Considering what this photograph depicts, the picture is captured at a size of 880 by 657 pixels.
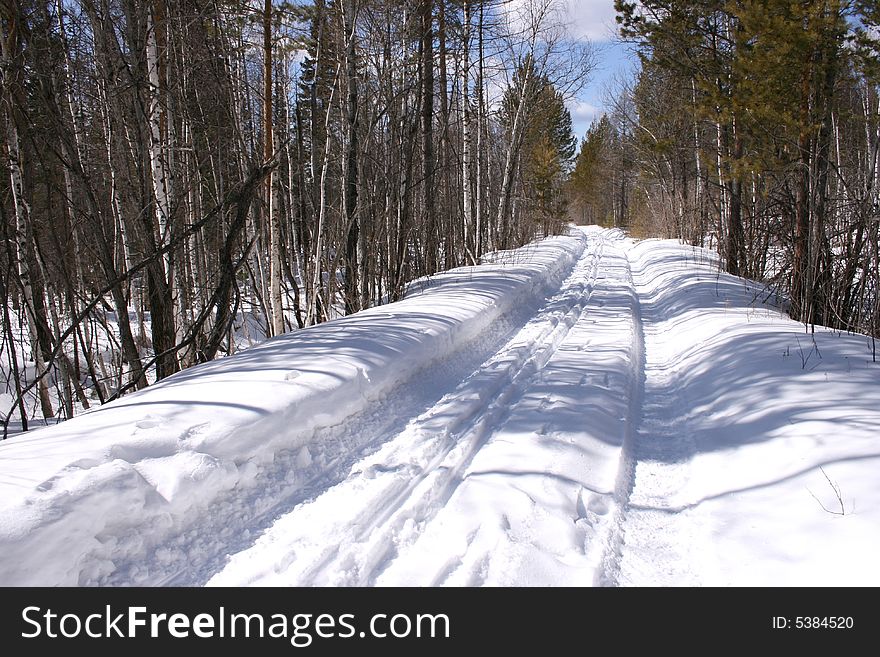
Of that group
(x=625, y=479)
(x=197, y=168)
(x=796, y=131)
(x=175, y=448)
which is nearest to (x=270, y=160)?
(x=197, y=168)

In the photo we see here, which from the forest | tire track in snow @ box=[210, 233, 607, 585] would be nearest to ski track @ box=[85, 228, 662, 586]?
tire track in snow @ box=[210, 233, 607, 585]

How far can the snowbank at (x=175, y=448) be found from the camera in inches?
111

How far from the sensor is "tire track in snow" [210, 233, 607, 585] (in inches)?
113

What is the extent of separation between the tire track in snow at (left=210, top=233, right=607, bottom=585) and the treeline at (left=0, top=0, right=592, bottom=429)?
3.47m

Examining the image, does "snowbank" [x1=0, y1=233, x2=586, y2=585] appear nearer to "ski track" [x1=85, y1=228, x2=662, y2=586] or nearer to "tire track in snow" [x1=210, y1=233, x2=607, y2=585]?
"ski track" [x1=85, y1=228, x2=662, y2=586]

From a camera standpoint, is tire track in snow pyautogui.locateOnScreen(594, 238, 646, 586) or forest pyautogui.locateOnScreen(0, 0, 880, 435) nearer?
tire track in snow pyautogui.locateOnScreen(594, 238, 646, 586)

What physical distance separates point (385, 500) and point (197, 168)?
5755 millimetres

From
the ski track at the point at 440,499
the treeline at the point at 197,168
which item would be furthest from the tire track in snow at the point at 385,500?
the treeline at the point at 197,168

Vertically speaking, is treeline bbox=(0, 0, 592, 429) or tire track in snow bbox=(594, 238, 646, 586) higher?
treeline bbox=(0, 0, 592, 429)

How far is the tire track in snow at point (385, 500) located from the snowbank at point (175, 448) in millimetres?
422

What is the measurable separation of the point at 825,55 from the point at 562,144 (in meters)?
42.9
